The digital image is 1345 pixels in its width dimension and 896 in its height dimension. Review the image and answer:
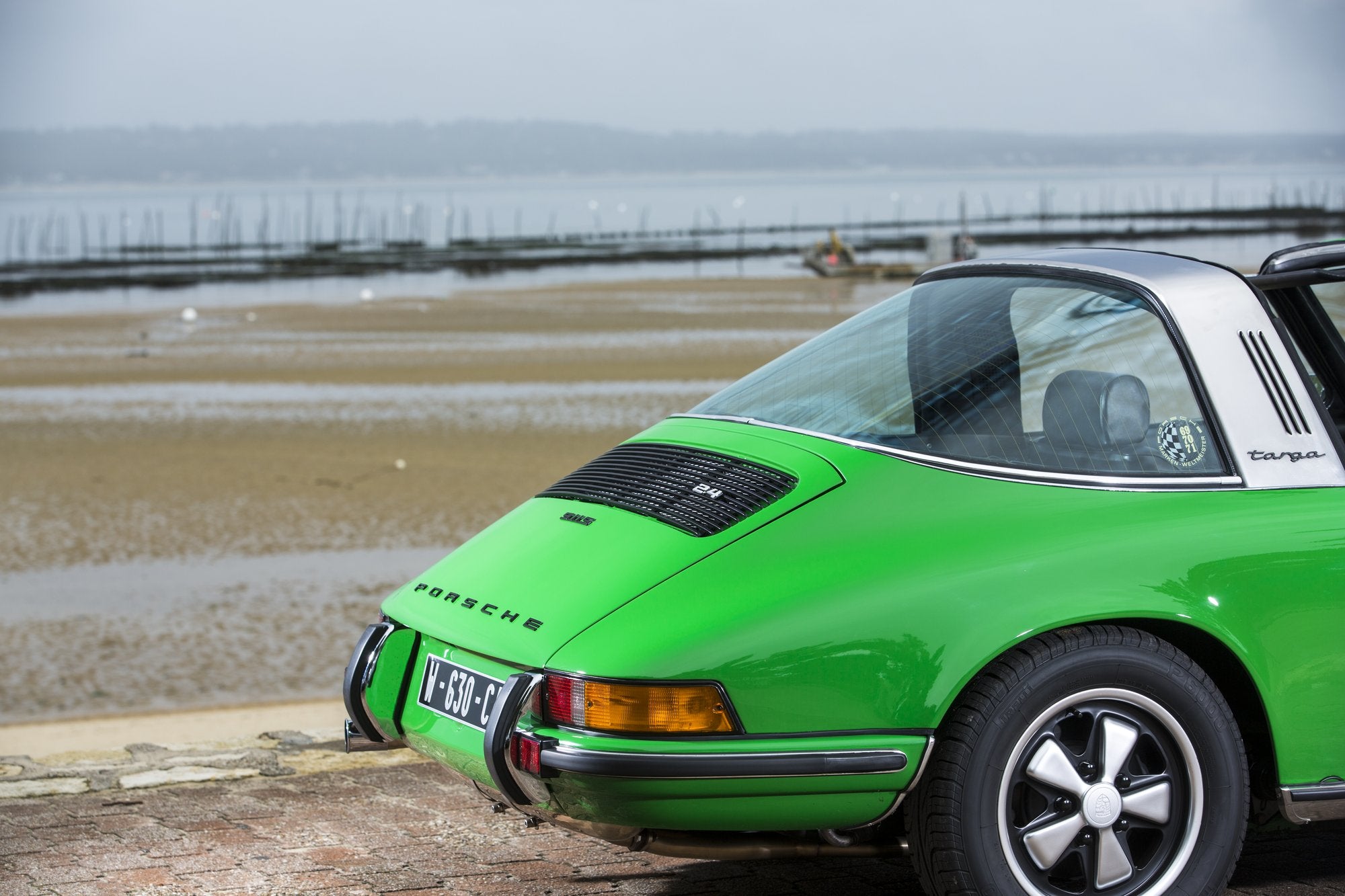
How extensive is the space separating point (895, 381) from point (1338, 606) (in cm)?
117

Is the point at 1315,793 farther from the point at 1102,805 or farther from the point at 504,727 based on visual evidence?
the point at 504,727

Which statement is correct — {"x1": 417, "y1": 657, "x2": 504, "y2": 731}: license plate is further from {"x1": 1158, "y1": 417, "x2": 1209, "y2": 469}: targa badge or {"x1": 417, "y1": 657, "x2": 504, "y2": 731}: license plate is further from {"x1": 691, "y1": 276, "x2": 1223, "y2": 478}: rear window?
{"x1": 1158, "y1": 417, "x2": 1209, "y2": 469}: targa badge

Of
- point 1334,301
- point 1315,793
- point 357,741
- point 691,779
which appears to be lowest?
point 357,741

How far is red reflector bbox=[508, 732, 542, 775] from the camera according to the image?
3.15 m

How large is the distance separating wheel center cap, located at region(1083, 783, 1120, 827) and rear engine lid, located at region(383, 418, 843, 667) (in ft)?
2.89

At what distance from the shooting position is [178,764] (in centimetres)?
546

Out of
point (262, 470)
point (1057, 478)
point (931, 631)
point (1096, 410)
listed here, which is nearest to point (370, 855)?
point (931, 631)

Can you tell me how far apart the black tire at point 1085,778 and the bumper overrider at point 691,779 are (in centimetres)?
13

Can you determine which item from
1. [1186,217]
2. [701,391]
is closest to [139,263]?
[701,391]

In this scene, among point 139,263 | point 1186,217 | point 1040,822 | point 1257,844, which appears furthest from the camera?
point 1186,217

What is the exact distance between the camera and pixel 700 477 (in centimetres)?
371

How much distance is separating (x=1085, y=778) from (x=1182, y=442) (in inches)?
33.8

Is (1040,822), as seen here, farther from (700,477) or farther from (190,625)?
(190,625)

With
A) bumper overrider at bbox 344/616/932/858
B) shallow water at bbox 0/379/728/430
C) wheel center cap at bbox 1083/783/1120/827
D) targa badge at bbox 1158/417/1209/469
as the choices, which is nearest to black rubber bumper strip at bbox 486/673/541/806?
bumper overrider at bbox 344/616/932/858
